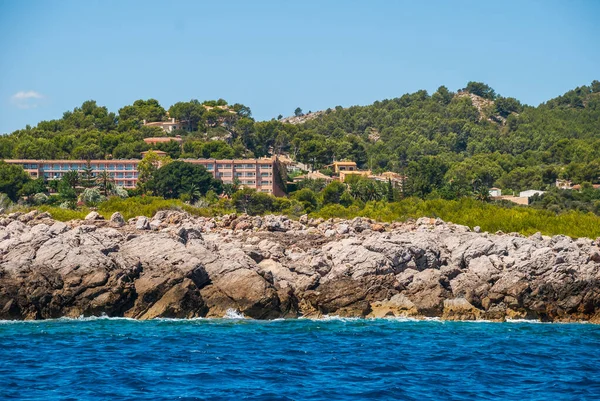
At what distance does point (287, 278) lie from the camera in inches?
1521

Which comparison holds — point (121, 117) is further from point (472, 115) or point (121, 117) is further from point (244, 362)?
point (244, 362)

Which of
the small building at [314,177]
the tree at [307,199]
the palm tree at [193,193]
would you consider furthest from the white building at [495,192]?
the palm tree at [193,193]

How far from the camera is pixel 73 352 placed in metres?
29.9

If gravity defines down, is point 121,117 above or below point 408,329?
above

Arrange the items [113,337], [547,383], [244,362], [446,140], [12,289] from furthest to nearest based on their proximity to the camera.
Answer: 1. [446,140]
2. [12,289]
3. [113,337]
4. [244,362]
5. [547,383]

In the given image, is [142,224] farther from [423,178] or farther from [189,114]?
[189,114]

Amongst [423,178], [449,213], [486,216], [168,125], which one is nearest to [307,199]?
[423,178]

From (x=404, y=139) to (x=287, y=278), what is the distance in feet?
406

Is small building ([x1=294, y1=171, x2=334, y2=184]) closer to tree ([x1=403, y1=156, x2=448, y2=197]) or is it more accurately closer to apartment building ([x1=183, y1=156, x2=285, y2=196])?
apartment building ([x1=183, y1=156, x2=285, y2=196])

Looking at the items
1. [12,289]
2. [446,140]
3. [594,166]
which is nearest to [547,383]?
[12,289]

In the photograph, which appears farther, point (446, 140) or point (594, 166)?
point (446, 140)

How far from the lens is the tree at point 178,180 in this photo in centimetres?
9088

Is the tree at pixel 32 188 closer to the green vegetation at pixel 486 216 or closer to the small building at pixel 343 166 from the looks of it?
the green vegetation at pixel 486 216

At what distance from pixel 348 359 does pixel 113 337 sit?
7807 millimetres
